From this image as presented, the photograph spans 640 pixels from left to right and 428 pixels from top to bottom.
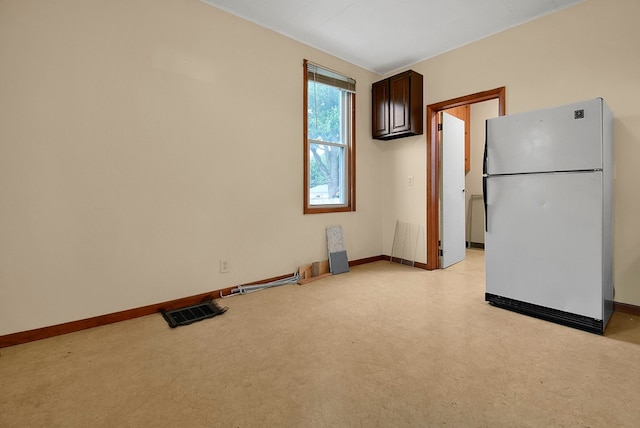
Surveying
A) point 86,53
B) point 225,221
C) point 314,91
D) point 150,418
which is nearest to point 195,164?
point 225,221

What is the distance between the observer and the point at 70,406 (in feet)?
4.46

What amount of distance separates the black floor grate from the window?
4.67ft

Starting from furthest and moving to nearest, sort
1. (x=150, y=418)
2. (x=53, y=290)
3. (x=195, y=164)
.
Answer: (x=195, y=164) → (x=53, y=290) → (x=150, y=418)

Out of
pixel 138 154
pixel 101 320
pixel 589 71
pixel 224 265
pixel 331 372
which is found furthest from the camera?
pixel 224 265

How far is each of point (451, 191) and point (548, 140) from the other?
1722mm

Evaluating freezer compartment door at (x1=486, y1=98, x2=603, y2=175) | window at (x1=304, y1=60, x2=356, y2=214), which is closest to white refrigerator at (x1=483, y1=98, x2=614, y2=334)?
freezer compartment door at (x1=486, y1=98, x2=603, y2=175)

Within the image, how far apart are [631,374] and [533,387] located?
600 mm

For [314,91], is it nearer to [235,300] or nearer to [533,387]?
[235,300]

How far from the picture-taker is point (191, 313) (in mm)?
2400

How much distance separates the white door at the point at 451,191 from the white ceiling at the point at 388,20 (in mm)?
949

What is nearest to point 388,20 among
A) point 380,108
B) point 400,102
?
point 400,102

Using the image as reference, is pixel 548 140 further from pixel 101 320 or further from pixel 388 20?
pixel 101 320

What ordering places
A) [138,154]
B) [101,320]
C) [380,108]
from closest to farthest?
[101,320], [138,154], [380,108]

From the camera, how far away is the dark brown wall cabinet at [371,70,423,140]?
3629mm
